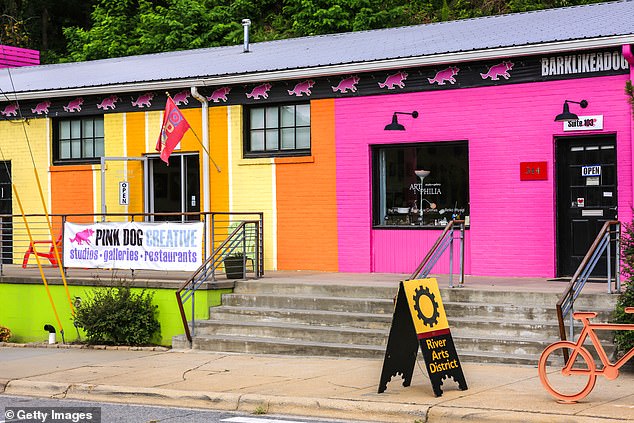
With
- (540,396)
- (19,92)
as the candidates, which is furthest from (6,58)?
(540,396)

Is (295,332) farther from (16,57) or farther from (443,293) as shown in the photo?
(16,57)

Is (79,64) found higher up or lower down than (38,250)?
higher up

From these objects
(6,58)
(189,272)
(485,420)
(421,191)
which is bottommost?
(485,420)

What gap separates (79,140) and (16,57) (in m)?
8.33

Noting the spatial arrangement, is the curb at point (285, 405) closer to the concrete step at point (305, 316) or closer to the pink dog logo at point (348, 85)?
the concrete step at point (305, 316)

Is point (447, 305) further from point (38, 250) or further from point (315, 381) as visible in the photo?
point (38, 250)

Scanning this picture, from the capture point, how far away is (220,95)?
18.9 meters

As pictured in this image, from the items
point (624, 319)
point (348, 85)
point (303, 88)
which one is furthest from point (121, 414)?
point (303, 88)

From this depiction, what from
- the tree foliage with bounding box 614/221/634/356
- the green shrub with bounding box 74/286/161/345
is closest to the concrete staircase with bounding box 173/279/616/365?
the tree foliage with bounding box 614/221/634/356

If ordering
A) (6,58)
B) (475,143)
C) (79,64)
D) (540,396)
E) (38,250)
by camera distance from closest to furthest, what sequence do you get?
(540,396), (475,143), (38,250), (79,64), (6,58)

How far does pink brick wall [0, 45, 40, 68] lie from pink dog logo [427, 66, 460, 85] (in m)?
14.7

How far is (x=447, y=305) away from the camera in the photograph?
13766mm

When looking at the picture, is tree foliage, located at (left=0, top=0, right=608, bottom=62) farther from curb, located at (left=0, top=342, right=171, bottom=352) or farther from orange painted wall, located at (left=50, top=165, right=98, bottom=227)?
curb, located at (left=0, top=342, right=171, bottom=352)

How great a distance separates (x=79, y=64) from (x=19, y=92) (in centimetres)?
488
